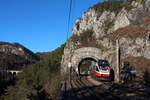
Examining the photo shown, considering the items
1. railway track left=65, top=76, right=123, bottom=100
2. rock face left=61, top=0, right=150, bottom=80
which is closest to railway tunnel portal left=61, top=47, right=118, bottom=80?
rock face left=61, top=0, right=150, bottom=80

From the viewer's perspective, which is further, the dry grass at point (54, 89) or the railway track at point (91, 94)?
the dry grass at point (54, 89)

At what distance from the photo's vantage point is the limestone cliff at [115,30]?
43.0 metres

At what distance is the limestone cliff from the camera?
43.0 metres

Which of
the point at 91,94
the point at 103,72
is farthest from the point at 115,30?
the point at 91,94

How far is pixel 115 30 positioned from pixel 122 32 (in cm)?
800

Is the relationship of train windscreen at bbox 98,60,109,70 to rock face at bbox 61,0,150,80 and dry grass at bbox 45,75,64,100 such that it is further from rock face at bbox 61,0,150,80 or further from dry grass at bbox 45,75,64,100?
rock face at bbox 61,0,150,80

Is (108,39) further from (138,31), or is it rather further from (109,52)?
(138,31)

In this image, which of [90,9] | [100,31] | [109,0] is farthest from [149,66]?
[109,0]

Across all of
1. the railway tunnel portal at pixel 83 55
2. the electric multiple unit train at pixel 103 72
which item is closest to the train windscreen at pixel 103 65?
the electric multiple unit train at pixel 103 72

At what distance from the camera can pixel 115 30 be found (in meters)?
56.9

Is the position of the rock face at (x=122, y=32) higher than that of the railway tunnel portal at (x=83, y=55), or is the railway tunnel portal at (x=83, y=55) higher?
the rock face at (x=122, y=32)

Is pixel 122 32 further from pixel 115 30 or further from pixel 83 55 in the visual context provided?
pixel 83 55

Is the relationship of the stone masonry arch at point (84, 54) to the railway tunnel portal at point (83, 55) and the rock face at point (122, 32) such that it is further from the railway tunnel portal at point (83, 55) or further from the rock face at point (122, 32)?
the rock face at point (122, 32)

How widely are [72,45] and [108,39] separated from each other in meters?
12.2
